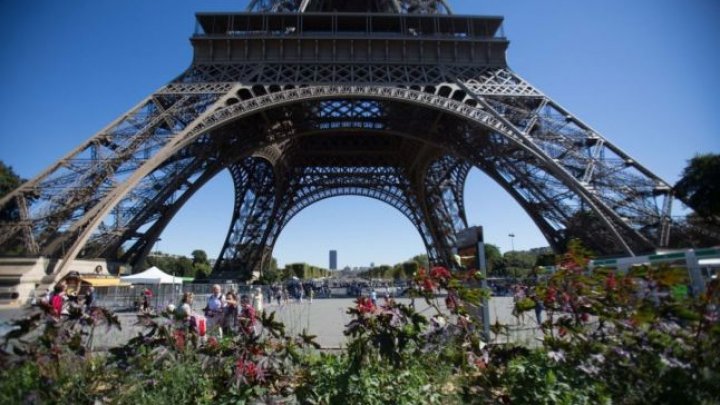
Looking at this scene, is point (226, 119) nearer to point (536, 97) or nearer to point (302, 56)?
point (302, 56)

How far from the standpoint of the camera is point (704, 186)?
20.5 meters

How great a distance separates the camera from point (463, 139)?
23141 millimetres

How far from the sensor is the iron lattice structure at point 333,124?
52.9 feet

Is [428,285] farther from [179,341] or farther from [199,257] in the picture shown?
[199,257]

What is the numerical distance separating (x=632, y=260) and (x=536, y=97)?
1134 centimetres

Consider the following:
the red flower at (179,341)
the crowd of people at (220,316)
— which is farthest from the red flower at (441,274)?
the red flower at (179,341)

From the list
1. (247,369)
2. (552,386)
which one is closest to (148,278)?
(247,369)

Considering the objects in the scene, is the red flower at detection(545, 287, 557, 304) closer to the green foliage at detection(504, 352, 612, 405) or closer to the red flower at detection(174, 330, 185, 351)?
the green foliage at detection(504, 352, 612, 405)

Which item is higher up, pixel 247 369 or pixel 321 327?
pixel 247 369

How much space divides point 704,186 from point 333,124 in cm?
2302

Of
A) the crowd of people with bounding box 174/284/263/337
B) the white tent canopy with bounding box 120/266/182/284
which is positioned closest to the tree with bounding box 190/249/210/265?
the white tent canopy with bounding box 120/266/182/284

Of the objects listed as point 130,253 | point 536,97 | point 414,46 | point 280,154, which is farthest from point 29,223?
point 536,97

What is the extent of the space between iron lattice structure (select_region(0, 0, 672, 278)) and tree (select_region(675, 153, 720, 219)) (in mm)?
5481

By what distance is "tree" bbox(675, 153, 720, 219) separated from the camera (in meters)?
20.3
